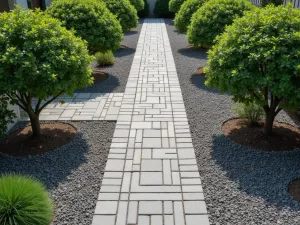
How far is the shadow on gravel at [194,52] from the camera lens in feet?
37.0

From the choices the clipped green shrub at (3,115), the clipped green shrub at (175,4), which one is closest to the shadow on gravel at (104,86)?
the clipped green shrub at (3,115)

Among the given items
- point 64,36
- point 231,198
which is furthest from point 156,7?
point 231,198

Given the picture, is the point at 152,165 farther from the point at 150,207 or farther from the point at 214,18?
the point at 214,18

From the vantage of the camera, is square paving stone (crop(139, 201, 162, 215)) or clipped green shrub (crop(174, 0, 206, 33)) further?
clipped green shrub (crop(174, 0, 206, 33))

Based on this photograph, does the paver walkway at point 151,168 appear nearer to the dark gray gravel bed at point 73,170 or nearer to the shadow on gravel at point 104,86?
the dark gray gravel bed at point 73,170

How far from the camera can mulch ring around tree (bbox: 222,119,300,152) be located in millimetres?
4879

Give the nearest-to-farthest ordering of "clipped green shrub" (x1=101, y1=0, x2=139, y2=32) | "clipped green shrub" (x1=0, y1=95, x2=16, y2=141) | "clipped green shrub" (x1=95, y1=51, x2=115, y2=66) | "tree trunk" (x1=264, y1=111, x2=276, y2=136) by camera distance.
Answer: "clipped green shrub" (x1=0, y1=95, x2=16, y2=141) → "tree trunk" (x1=264, y1=111, x2=276, y2=136) → "clipped green shrub" (x1=95, y1=51, x2=115, y2=66) → "clipped green shrub" (x1=101, y1=0, x2=139, y2=32)

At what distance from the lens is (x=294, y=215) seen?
11.2 ft

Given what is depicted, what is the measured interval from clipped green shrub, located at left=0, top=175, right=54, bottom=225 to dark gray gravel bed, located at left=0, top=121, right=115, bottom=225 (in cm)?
23

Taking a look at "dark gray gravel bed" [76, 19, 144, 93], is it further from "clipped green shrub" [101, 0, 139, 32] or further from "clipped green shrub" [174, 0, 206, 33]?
"clipped green shrub" [174, 0, 206, 33]

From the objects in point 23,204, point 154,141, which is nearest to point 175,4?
point 154,141

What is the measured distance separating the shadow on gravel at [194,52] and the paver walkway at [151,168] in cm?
400

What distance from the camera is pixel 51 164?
4484 millimetres

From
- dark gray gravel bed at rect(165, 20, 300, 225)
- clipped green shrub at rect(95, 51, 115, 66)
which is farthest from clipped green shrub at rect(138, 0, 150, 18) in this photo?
dark gray gravel bed at rect(165, 20, 300, 225)
